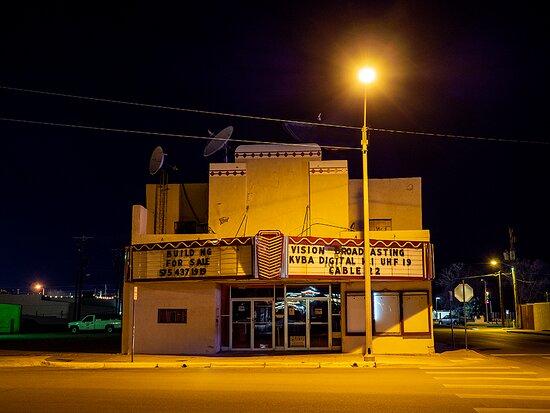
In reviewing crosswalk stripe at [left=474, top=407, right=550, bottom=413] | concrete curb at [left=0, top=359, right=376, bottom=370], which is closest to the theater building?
concrete curb at [left=0, top=359, right=376, bottom=370]

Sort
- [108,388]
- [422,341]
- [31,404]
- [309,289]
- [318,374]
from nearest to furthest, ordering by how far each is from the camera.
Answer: [31,404]
[108,388]
[318,374]
[422,341]
[309,289]

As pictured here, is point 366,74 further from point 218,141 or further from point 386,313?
point 218,141

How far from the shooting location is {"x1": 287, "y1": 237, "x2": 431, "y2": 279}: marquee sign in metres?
22.5

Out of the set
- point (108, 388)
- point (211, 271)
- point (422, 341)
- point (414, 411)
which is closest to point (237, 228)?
point (211, 271)

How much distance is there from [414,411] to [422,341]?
45.0ft

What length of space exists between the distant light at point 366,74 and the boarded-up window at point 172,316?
11364 mm

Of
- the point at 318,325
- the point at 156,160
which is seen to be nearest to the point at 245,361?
the point at 318,325

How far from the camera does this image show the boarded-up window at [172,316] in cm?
2462

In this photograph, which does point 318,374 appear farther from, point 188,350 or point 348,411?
point 188,350

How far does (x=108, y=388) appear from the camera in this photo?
542 inches

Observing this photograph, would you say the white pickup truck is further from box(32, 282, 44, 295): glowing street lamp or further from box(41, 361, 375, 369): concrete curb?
box(32, 282, 44, 295): glowing street lamp

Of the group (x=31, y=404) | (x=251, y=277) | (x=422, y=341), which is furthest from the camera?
(x=422, y=341)

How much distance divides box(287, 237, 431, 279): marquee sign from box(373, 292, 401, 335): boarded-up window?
1526mm

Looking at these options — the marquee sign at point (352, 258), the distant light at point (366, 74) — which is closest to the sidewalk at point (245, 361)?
the marquee sign at point (352, 258)
